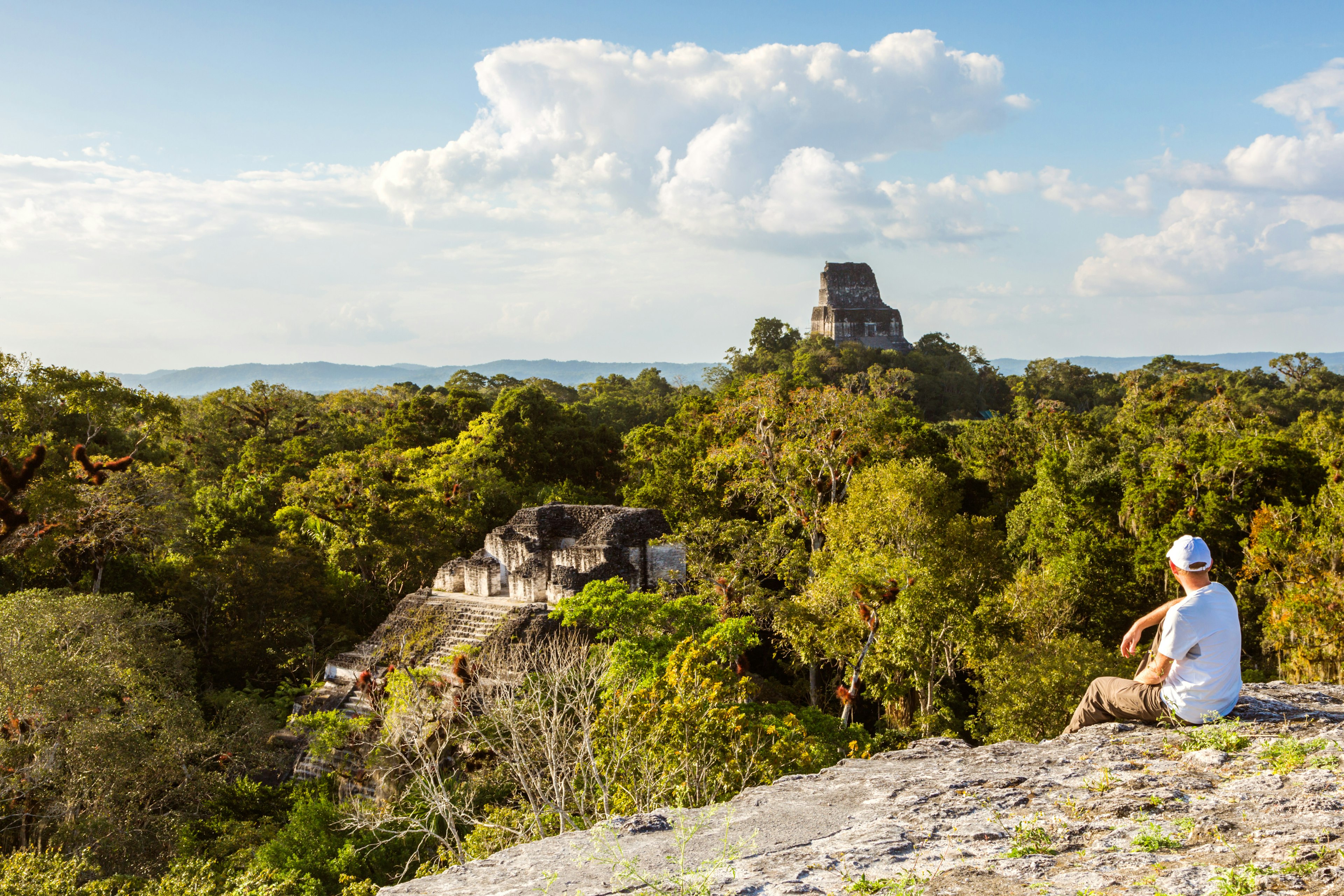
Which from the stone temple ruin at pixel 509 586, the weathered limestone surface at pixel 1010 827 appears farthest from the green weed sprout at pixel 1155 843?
the stone temple ruin at pixel 509 586

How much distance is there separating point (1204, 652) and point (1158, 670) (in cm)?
26

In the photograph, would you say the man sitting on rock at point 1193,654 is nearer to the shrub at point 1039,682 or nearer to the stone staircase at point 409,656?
the shrub at point 1039,682

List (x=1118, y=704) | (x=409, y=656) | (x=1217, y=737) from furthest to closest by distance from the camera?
1. (x=409, y=656)
2. (x=1118, y=704)
3. (x=1217, y=737)

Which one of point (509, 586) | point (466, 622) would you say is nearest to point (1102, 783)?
point (466, 622)

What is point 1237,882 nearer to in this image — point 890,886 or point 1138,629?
point 890,886

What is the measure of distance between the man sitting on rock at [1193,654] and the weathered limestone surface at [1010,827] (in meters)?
0.16

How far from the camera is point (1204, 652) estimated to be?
413cm

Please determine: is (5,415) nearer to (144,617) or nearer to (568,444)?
(144,617)

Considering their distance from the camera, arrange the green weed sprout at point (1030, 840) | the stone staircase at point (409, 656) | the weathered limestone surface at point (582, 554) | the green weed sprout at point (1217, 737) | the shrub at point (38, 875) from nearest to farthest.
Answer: the green weed sprout at point (1030, 840) → the green weed sprout at point (1217, 737) → the shrub at point (38, 875) → the stone staircase at point (409, 656) → the weathered limestone surface at point (582, 554)

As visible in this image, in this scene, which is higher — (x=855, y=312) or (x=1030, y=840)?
(x=855, y=312)

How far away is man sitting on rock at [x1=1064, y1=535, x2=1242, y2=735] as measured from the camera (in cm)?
411

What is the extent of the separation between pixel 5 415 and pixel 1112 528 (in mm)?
26227

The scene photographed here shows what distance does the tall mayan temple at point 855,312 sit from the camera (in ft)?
210

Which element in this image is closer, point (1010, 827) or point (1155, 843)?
point (1155, 843)
